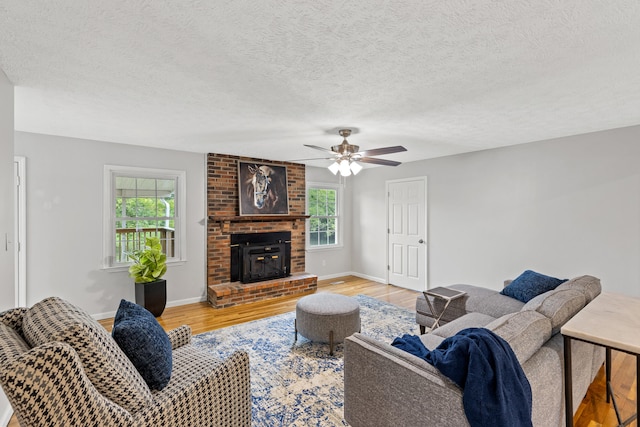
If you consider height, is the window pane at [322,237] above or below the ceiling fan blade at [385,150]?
below

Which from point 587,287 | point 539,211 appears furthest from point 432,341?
point 539,211

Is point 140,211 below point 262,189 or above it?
below

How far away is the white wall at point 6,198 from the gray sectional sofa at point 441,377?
2.25 metres

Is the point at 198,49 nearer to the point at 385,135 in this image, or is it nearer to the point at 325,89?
the point at 325,89

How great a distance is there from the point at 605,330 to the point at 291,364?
2270mm

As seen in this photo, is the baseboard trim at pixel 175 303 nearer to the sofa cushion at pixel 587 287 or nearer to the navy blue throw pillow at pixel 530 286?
the navy blue throw pillow at pixel 530 286

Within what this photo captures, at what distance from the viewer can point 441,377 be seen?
4.60 feet

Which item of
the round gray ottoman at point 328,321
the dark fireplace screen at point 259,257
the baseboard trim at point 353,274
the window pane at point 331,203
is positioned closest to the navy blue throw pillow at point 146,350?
the round gray ottoman at point 328,321

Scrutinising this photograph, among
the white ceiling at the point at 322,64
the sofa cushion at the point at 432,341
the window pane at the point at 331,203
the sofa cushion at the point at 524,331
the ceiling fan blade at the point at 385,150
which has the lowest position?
the sofa cushion at the point at 432,341

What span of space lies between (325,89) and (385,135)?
5.12 feet

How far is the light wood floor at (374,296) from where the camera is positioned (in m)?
2.14

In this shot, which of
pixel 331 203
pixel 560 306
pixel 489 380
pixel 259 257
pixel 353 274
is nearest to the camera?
pixel 489 380

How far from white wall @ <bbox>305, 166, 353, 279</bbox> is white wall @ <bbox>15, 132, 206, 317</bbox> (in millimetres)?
2876

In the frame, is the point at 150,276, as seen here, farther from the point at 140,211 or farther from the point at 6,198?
the point at 6,198
